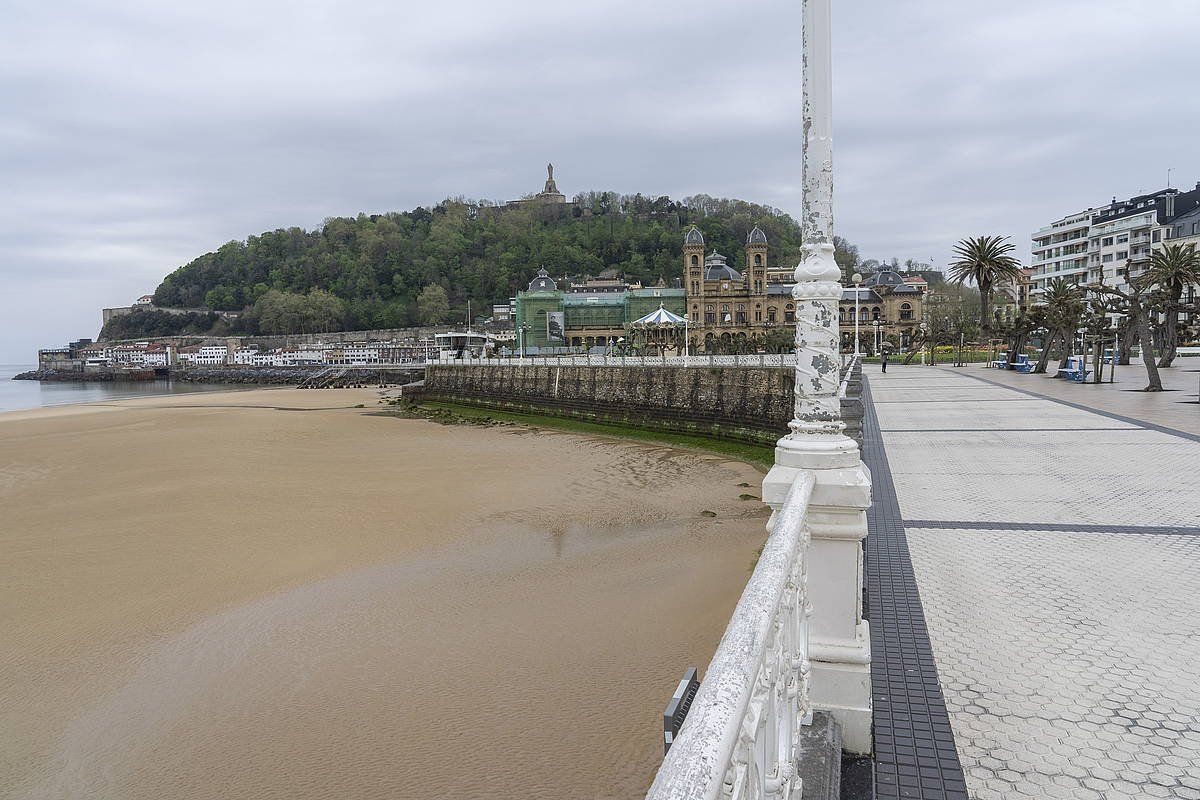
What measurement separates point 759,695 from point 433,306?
382 feet

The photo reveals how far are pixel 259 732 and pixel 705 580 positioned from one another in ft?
18.2

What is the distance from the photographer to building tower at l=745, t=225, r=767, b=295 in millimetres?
84375

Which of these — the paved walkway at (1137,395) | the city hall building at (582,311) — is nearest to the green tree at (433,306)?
the city hall building at (582,311)

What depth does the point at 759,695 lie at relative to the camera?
1868 mm

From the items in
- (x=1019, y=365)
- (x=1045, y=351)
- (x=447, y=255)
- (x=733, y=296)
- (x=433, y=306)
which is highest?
(x=447, y=255)

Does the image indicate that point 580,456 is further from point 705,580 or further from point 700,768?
point 700,768

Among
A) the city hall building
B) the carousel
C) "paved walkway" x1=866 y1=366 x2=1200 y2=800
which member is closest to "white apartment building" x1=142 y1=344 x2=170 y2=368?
the city hall building

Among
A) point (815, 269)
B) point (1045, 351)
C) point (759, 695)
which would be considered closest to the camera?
point (759, 695)

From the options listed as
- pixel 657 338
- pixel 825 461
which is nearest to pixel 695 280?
pixel 657 338

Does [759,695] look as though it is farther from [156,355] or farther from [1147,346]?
[156,355]

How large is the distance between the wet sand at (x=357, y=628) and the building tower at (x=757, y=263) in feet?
230

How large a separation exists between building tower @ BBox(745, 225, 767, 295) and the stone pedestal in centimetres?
8355

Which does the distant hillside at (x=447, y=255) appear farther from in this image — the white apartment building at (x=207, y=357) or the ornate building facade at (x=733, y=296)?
the ornate building facade at (x=733, y=296)

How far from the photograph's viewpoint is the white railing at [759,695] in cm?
134
